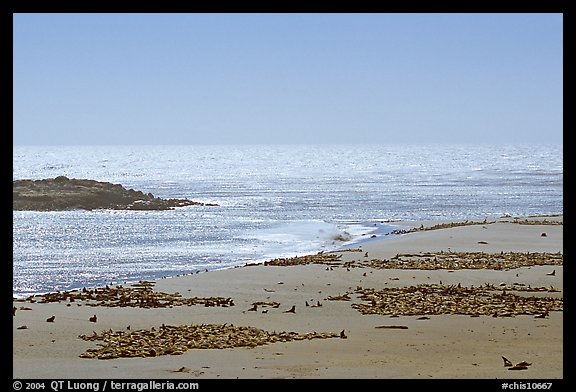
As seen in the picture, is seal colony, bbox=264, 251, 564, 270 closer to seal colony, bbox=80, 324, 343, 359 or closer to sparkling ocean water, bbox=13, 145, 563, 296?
sparkling ocean water, bbox=13, 145, 563, 296

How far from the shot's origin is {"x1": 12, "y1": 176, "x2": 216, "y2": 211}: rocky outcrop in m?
52.0

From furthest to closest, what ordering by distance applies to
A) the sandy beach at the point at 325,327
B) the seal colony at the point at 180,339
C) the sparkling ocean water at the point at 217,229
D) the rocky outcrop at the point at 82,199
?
the rocky outcrop at the point at 82,199 → the sparkling ocean water at the point at 217,229 → the seal colony at the point at 180,339 → the sandy beach at the point at 325,327

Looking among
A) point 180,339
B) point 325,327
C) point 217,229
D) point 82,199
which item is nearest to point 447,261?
point 325,327

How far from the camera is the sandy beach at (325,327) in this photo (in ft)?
29.2

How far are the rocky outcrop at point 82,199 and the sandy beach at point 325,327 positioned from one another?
33603mm

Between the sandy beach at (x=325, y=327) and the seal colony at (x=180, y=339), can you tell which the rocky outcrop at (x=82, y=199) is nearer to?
the sandy beach at (x=325, y=327)

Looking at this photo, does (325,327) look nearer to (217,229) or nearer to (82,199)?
(217,229)

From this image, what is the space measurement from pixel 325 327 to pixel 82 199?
4344 centimetres

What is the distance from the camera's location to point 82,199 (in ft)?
175

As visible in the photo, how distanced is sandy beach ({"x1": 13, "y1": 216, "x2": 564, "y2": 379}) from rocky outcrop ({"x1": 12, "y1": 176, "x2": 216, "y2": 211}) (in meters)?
33.6

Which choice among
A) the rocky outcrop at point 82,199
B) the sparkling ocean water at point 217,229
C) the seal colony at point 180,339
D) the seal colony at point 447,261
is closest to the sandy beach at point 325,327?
the seal colony at point 180,339

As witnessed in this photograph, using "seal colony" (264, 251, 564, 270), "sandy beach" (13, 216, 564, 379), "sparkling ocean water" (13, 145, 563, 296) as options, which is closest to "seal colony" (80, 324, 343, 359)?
"sandy beach" (13, 216, 564, 379)
